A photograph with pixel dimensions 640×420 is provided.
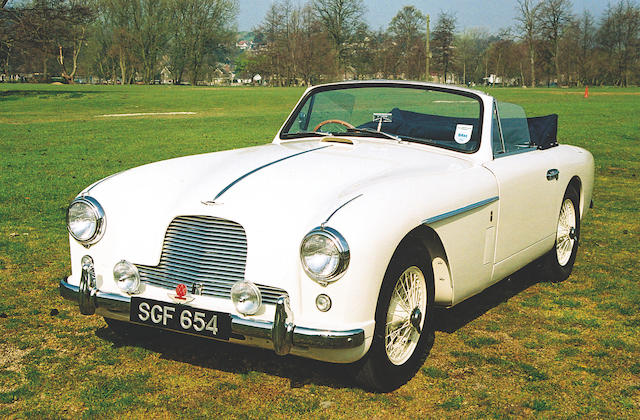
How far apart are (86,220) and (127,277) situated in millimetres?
459

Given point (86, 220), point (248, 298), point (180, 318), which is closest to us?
point (248, 298)

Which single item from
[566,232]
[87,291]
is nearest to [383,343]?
[87,291]

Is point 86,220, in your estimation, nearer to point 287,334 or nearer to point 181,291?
point 181,291

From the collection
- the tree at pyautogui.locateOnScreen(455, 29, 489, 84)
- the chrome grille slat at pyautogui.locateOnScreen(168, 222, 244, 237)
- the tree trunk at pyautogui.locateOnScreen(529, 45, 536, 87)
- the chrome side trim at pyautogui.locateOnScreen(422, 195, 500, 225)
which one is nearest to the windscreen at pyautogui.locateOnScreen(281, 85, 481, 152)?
the chrome side trim at pyautogui.locateOnScreen(422, 195, 500, 225)

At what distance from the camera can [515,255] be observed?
15.3 ft

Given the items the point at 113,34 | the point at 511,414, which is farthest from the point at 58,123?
the point at 113,34

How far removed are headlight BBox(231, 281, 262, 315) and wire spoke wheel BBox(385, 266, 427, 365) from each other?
681 mm

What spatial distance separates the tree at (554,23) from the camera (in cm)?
8494

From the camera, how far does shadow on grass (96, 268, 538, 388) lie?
3.70 meters

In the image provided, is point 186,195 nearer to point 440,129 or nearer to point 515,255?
point 440,129

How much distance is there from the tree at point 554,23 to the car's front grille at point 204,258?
294 feet

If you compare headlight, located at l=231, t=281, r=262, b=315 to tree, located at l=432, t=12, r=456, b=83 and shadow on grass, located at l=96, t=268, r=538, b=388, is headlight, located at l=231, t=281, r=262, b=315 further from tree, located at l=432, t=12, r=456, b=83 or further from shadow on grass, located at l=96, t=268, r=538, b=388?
tree, located at l=432, t=12, r=456, b=83

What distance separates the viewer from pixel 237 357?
3984 mm

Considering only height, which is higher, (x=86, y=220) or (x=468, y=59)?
(x=468, y=59)
